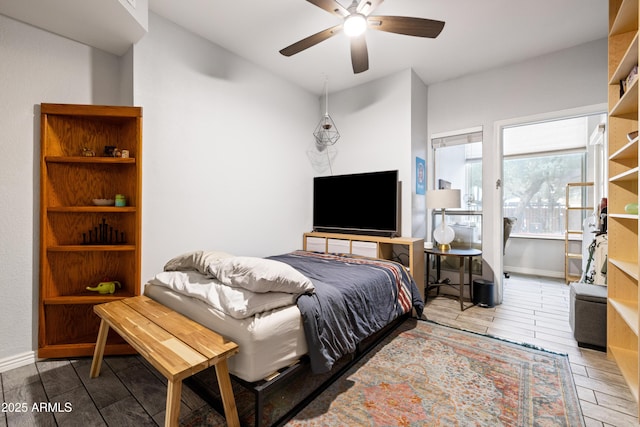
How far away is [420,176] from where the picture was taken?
354cm

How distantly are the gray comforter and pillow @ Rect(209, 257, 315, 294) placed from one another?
103mm

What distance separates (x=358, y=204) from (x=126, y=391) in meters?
2.71

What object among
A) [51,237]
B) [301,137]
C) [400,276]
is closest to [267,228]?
[301,137]

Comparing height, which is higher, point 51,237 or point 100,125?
point 100,125

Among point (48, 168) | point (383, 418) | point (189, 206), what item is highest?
point (48, 168)

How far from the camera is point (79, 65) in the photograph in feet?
7.27

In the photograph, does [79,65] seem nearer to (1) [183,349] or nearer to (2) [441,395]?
(1) [183,349]

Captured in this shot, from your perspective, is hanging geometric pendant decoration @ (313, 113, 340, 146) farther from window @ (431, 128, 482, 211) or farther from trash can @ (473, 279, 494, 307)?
trash can @ (473, 279, 494, 307)

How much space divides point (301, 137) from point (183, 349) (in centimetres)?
311

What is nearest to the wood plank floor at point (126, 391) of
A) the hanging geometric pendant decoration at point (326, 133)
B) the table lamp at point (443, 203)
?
the table lamp at point (443, 203)

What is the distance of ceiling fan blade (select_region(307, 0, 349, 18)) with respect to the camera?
1830 millimetres

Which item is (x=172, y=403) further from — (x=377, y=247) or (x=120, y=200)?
(x=377, y=247)

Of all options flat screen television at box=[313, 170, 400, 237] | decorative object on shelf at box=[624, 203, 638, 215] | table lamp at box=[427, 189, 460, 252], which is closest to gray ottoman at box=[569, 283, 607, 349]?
decorative object on shelf at box=[624, 203, 638, 215]

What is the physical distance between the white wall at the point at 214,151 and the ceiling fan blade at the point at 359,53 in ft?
4.40
